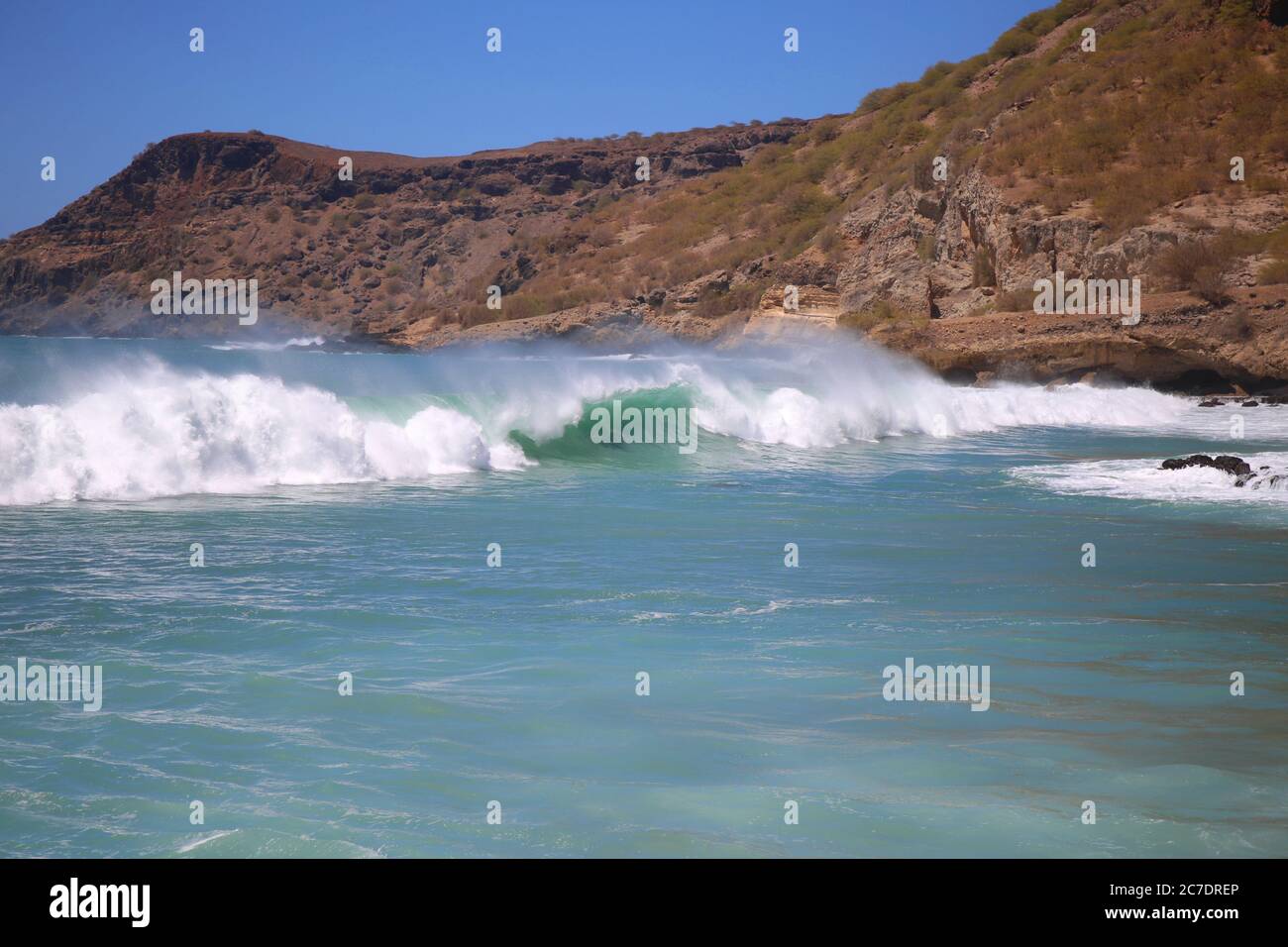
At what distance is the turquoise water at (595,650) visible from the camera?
15.7ft

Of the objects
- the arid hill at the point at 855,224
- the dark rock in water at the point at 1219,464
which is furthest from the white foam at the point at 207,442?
the arid hill at the point at 855,224

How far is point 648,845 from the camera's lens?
4516mm

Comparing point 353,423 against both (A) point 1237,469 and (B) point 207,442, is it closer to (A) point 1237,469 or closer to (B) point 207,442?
(B) point 207,442

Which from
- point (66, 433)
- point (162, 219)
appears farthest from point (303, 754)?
point (162, 219)

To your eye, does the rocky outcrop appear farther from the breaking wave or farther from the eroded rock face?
the eroded rock face

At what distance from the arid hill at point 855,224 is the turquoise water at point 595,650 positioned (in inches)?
871

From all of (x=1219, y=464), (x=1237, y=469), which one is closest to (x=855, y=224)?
(x=1219, y=464)

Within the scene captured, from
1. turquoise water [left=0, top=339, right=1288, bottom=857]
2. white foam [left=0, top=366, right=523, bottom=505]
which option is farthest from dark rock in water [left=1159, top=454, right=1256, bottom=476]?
white foam [left=0, top=366, right=523, bottom=505]

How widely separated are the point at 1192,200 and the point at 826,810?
132 feet

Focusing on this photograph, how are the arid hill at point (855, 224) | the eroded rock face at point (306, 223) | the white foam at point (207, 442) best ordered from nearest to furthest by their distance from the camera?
1. the white foam at point (207, 442)
2. the arid hill at point (855, 224)
3. the eroded rock face at point (306, 223)

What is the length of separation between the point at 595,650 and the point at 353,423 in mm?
11144

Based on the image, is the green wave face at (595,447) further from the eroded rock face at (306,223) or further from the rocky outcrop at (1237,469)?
the eroded rock face at (306,223)

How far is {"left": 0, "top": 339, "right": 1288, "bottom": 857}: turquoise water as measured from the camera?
4.79m

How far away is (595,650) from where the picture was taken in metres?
7.43
